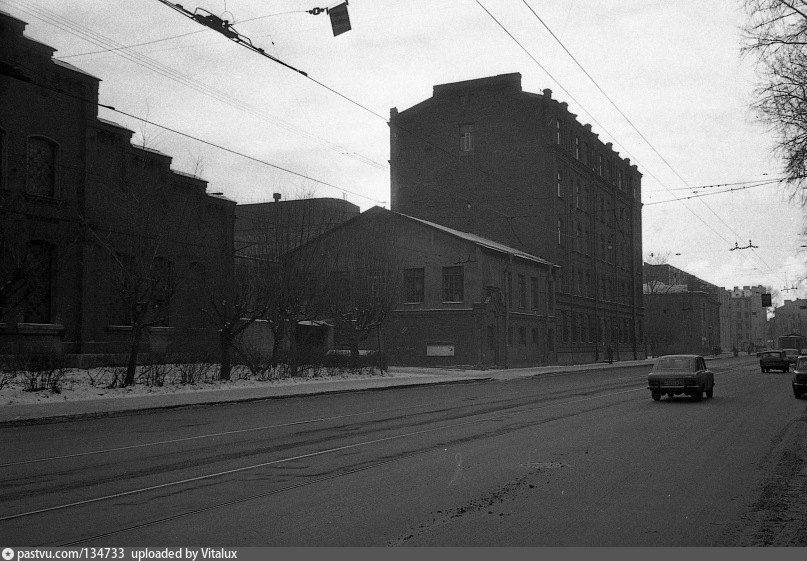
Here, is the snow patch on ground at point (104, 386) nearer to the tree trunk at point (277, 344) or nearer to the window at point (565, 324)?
the tree trunk at point (277, 344)

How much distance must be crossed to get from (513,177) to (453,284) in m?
17.3

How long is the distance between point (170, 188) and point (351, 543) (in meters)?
29.7

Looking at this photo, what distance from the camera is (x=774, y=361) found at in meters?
51.1

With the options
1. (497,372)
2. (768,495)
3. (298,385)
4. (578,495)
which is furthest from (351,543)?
(497,372)

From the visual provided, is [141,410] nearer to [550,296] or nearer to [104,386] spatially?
[104,386]

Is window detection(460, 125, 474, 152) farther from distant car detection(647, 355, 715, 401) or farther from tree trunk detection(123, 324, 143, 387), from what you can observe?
tree trunk detection(123, 324, 143, 387)

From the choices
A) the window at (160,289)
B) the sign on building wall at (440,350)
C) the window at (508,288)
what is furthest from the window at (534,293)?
the window at (160,289)

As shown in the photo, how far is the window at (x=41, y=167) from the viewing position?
2866cm

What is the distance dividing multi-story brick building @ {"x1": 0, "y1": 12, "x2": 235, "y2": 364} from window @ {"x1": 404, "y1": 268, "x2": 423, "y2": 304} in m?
19.0

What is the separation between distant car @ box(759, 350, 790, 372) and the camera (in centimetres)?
5091

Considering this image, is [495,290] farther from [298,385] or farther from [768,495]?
[768,495]

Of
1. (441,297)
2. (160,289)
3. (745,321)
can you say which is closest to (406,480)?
(160,289)

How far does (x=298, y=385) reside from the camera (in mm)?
29875

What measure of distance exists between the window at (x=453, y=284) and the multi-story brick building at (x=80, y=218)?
19.4 meters
